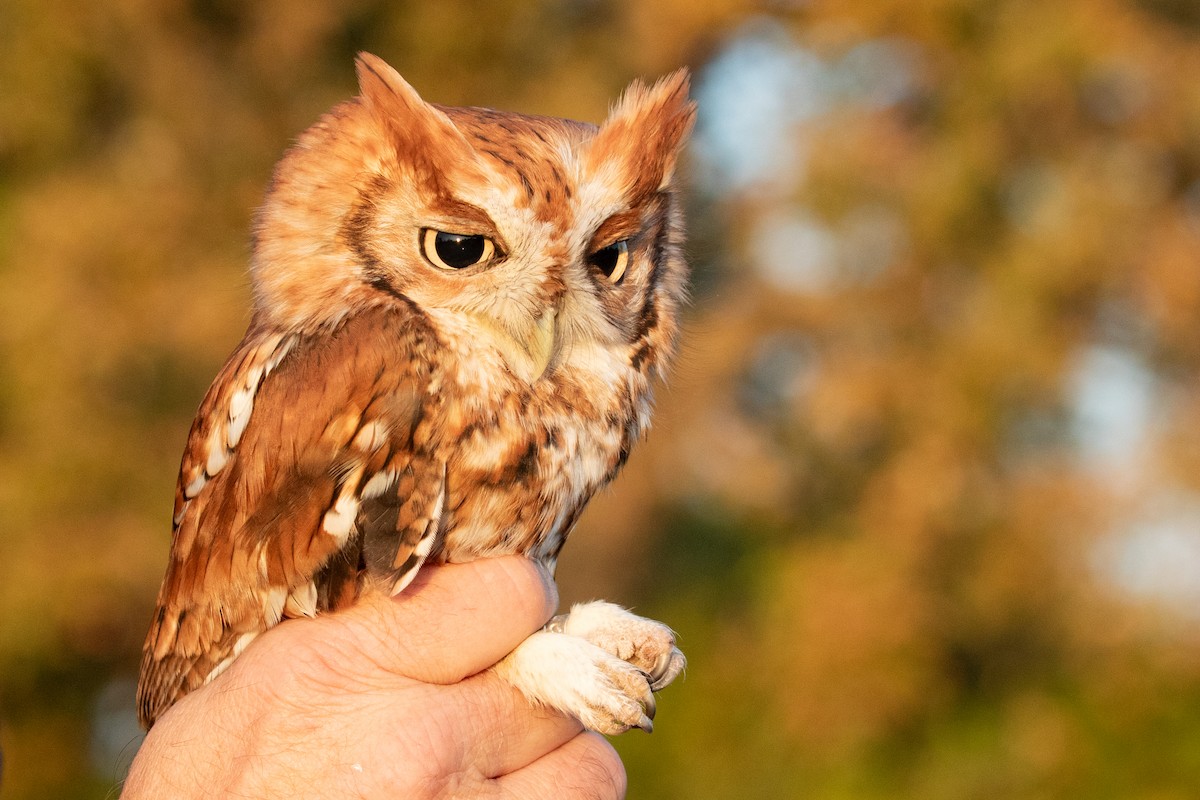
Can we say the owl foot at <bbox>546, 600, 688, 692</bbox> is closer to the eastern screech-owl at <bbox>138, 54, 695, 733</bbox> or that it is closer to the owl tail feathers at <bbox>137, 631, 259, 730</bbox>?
the eastern screech-owl at <bbox>138, 54, 695, 733</bbox>

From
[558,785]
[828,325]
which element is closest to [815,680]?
[828,325]

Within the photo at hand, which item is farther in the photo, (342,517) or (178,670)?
(178,670)

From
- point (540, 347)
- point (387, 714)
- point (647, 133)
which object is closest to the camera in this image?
point (387, 714)

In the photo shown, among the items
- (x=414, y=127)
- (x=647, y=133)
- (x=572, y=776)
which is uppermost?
(x=647, y=133)

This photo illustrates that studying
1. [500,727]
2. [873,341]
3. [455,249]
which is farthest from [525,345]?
[873,341]

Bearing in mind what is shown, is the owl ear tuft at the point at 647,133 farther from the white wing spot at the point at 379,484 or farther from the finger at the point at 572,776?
the finger at the point at 572,776

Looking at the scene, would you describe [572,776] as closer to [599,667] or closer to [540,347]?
[599,667]
